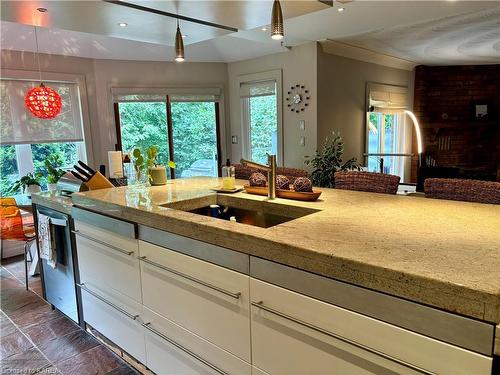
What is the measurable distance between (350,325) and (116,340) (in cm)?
169

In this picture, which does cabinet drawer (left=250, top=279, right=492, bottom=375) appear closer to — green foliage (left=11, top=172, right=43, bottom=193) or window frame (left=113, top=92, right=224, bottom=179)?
green foliage (left=11, top=172, right=43, bottom=193)

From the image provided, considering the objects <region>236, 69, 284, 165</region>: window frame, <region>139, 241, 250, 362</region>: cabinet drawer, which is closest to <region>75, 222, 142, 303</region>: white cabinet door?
<region>139, 241, 250, 362</region>: cabinet drawer

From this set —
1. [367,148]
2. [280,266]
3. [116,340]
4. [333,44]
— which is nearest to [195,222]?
[280,266]

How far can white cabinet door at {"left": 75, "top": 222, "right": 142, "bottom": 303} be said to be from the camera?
1.95 meters

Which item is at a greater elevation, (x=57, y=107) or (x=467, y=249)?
(x=57, y=107)

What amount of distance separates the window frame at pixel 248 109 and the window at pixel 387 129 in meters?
1.31

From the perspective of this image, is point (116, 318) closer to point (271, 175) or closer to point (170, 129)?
point (271, 175)

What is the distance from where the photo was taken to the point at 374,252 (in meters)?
1.10

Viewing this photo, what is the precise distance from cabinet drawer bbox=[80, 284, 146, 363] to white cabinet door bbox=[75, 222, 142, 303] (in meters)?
0.06

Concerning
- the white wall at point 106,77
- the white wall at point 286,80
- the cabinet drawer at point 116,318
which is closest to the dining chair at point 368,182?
the cabinet drawer at point 116,318

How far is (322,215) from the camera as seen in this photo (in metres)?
1.60

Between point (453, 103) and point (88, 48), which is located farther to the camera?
point (453, 103)

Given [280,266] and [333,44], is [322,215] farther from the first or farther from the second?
[333,44]

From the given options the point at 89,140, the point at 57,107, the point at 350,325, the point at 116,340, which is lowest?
the point at 116,340
